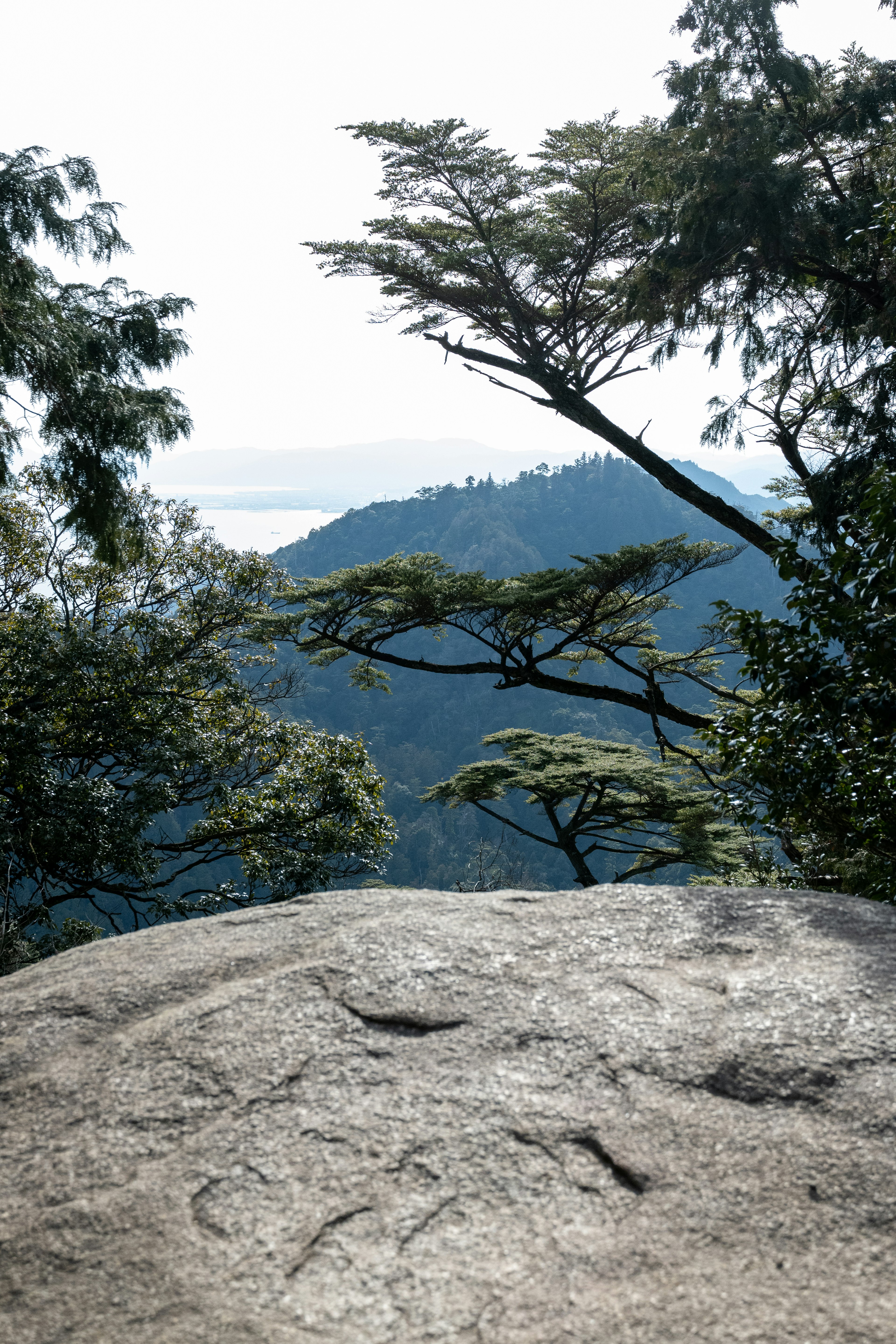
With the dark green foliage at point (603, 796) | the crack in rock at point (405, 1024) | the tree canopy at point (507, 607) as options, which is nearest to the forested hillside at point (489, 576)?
the dark green foliage at point (603, 796)

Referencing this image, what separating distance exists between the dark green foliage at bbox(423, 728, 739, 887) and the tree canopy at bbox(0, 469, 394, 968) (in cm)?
388

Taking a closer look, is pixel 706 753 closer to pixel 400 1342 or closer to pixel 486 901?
pixel 486 901

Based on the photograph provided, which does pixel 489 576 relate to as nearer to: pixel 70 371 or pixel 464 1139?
pixel 70 371

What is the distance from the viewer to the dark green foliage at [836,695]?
3.16 m

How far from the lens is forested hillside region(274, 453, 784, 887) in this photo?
70938mm

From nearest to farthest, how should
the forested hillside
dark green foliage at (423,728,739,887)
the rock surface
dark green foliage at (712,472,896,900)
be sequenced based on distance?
the rock surface, dark green foliage at (712,472,896,900), dark green foliage at (423,728,739,887), the forested hillside

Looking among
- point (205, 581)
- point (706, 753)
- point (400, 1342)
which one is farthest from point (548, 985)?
point (706, 753)

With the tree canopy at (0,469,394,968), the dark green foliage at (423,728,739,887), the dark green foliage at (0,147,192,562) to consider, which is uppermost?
the dark green foliage at (0,147,192,562)

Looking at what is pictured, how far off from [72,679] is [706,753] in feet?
25.2

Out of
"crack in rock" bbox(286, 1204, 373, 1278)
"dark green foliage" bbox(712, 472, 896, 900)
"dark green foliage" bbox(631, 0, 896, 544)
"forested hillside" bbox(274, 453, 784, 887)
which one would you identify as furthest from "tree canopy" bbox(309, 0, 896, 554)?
"forested hillside" bbox(274, 453, 784, 887)

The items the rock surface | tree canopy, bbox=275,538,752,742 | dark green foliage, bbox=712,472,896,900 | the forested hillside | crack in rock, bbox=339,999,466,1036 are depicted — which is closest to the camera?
the rock surface

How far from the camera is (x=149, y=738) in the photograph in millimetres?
7598

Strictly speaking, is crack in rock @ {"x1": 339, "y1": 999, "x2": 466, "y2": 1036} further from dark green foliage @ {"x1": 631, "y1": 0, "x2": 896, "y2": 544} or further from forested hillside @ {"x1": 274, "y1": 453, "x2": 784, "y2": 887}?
forested hillside @ {"x1": 274, "y1": 453, "x2": 784, "y2": 887}

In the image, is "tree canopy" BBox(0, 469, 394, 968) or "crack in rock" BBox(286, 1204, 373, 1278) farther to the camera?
"tree canopy" BBox(0, 469, 394, 968)
